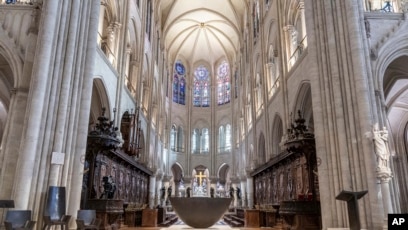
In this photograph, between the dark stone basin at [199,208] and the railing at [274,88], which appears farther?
the railing at [274,88]

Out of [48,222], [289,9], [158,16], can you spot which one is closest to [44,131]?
[48,222]

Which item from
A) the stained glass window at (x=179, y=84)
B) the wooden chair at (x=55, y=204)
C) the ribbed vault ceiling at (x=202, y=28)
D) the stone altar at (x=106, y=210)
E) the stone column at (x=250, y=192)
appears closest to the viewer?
the wooden chair at (x=55, y=204)

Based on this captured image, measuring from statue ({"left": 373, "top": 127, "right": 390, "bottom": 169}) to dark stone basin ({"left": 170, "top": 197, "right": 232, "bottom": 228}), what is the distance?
16.0 ft

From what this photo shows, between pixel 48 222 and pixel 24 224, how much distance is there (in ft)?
1.75

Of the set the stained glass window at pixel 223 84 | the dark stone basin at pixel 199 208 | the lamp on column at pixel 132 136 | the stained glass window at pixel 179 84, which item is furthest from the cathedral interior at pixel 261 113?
the stained glass window at pixel 223 84

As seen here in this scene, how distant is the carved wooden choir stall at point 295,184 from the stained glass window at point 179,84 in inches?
873

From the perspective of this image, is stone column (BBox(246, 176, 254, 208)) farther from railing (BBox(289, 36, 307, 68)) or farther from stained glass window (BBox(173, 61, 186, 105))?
stained glass window (BBox(173, 61, 186, 105))

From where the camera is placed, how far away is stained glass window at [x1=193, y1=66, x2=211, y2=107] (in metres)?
41.9

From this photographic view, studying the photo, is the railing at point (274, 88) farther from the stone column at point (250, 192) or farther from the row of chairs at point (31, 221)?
the row of chairs at point (31, 221)

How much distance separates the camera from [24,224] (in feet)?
25.1

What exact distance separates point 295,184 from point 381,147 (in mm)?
6307

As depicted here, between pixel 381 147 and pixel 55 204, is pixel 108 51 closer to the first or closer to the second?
pixel 55 204

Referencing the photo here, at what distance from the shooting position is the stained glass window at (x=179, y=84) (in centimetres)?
4066

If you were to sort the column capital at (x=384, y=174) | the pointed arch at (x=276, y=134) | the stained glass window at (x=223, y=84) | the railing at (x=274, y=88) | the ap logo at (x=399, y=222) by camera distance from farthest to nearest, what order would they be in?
the stained glass window at (x=223, y=84) < the pointed arch at (x=276, y=134) < the railing at (x=274, y=88) < the column capital at (x=384, y=174) < the ap logo at (x=399, y=222)
